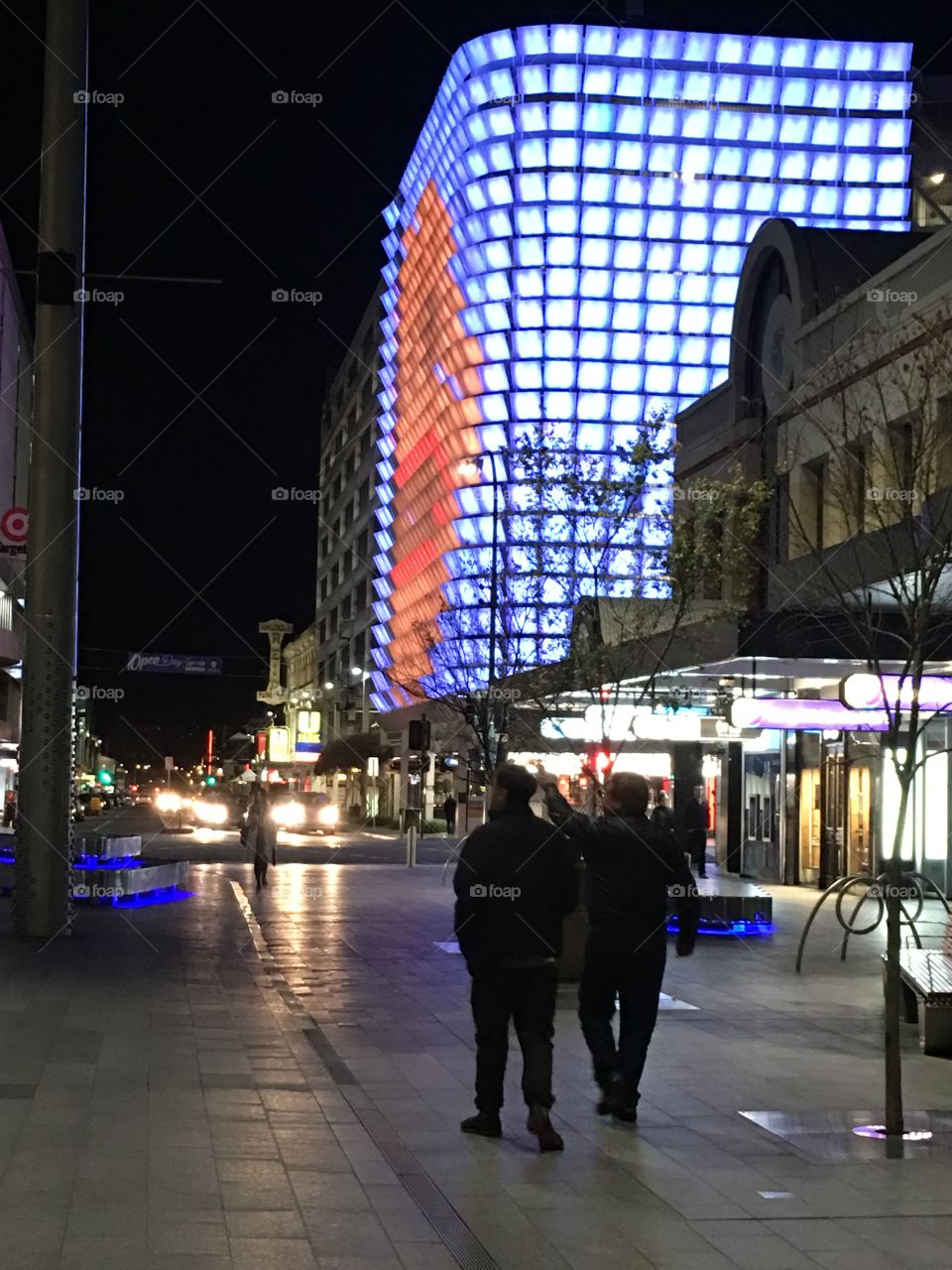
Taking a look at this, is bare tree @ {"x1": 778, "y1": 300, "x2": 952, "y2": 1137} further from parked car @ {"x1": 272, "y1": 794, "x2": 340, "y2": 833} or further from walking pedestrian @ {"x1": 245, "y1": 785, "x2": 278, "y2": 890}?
parked car @ {"x1": 272, "y1": 794, "x2": 340, "y2": 833}

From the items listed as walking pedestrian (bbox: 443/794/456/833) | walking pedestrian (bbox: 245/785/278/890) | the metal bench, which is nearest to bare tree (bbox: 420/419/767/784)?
walking pedestrian (bbox: 245/785/278/890)

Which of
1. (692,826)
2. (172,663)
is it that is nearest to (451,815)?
(172,663)

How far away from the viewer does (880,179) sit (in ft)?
297

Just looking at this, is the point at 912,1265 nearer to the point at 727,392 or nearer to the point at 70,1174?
the point at 70,1174

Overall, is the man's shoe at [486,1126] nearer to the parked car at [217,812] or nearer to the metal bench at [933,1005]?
the metal bench at [933,1005]

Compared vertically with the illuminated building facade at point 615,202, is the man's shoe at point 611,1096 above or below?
below

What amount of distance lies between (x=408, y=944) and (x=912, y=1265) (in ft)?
42.9

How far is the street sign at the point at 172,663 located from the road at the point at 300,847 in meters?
4.13

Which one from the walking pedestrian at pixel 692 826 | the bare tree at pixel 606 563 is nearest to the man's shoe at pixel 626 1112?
the bare tree at pixel 606 563

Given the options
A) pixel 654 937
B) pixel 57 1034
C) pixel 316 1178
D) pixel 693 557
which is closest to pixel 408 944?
pixel 693 557

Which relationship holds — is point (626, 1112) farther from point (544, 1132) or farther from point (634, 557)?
point (634, 557)

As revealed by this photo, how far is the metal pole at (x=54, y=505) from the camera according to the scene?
1788cm

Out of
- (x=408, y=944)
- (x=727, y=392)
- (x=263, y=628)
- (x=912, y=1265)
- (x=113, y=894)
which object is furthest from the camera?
(x=263, y=628)

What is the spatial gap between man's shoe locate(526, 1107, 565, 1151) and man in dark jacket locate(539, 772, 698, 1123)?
86cm
